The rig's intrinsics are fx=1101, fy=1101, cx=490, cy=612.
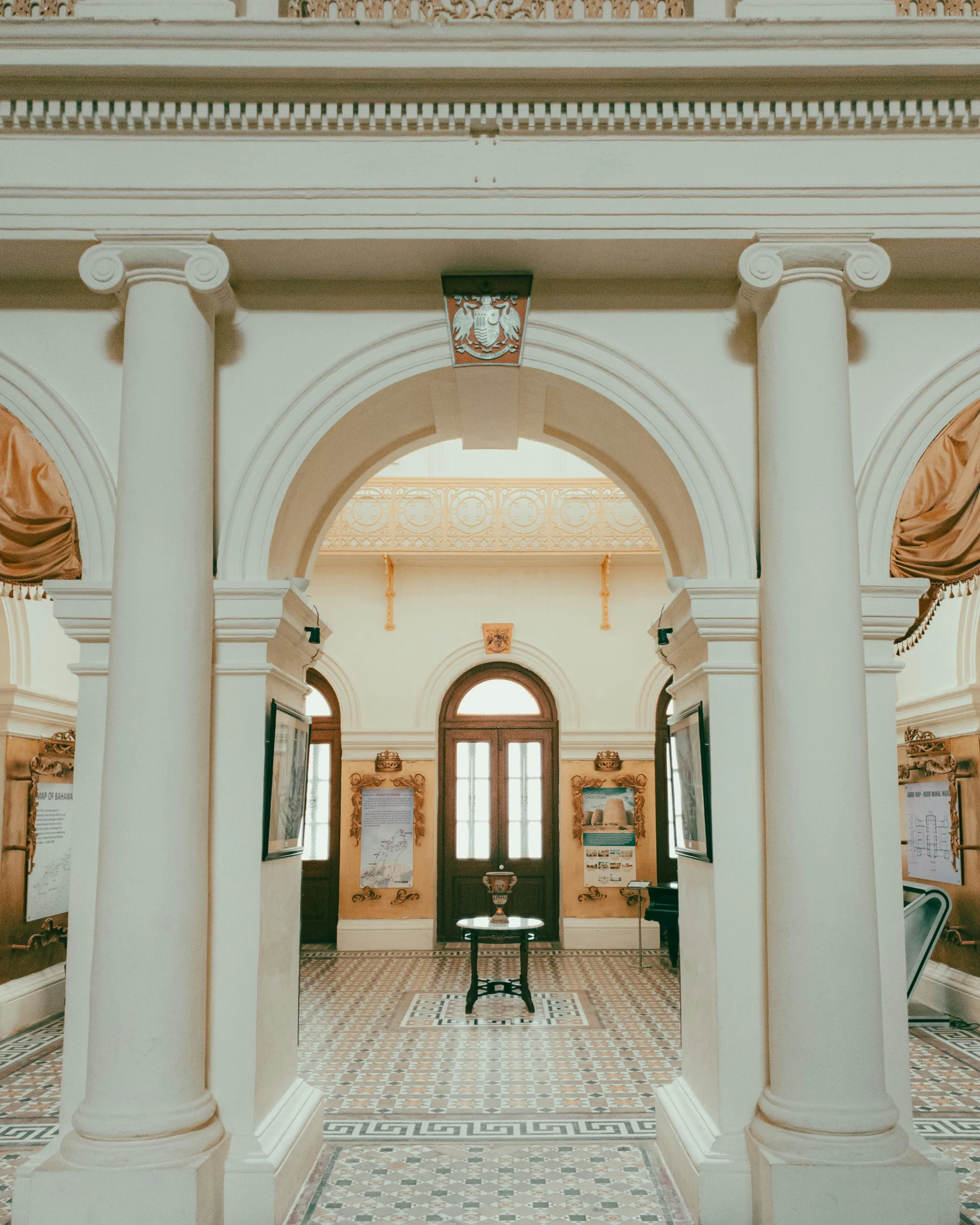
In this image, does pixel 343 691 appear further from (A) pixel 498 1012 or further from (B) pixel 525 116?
(B) pixel 525 116

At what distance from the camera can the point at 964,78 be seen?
485 cm

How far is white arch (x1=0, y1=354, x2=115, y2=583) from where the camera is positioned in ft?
16.9

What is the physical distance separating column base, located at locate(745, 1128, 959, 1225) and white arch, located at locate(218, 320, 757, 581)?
97.5 inches

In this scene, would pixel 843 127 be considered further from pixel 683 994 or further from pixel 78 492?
pixel 683 994

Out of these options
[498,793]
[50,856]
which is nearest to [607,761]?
[498,793]

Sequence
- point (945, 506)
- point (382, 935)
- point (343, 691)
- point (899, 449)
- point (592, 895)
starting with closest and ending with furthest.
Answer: point (899, 449) → point (945, 506) → point (382, 935) → point (592, 895) → point (343, 691)

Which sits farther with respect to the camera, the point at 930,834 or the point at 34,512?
the point at 930,834

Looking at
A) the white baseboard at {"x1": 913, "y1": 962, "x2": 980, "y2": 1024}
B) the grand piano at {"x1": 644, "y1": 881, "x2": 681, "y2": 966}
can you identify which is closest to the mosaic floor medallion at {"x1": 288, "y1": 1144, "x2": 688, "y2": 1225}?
the white baseboard at {"x1": 913, "y1": 962, "x2": 980, "y2": 1024}

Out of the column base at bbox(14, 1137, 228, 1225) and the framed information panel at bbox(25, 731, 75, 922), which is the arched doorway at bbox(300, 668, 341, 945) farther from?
the column base at bbox(14, 1137, 228, 1225)

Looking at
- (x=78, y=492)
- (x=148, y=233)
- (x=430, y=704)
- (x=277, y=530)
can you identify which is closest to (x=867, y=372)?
(x=277, y=530)

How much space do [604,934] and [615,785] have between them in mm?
1805

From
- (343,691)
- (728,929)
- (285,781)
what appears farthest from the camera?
(343,691)

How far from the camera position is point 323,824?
14.1 meters

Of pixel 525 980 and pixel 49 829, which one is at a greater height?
pixel 49 829
